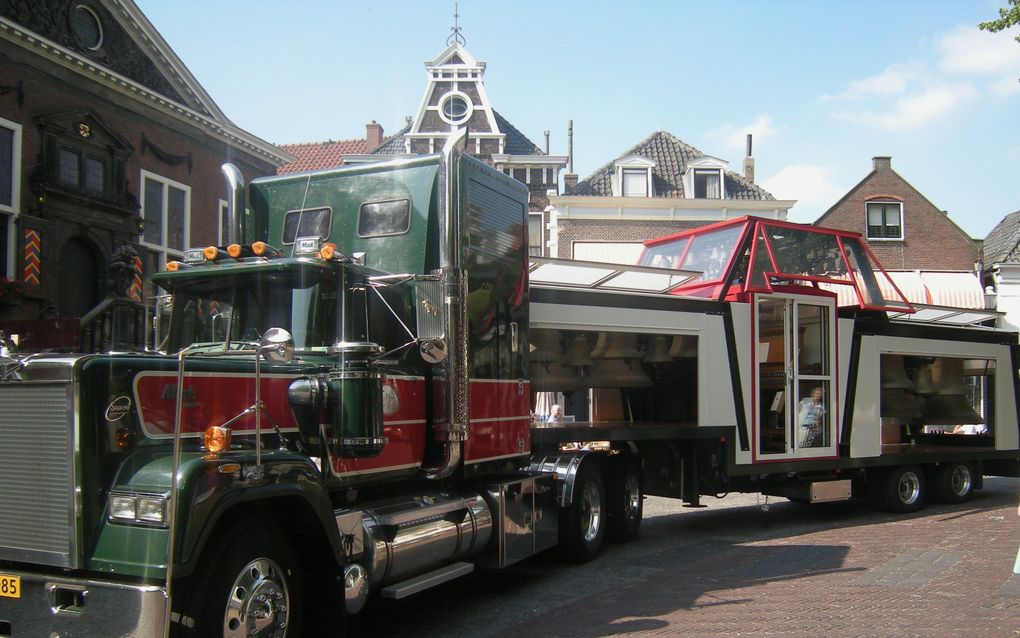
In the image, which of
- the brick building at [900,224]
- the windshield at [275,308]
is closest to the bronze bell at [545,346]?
the windshield at [275,308]

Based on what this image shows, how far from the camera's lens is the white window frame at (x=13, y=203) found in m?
14.8

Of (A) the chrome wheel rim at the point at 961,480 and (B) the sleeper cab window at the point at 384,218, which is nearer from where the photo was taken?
(B) the sleeper cab window at the point at 384,218

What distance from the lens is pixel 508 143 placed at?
117ft

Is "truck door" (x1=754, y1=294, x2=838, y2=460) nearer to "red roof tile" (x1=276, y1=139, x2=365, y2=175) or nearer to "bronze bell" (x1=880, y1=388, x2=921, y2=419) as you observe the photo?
"bronze bell" (x1=880, y1=388, x2=921, y2=419)

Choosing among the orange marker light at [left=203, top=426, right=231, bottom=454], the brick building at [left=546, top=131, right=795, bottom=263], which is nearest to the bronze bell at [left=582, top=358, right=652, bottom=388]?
the orange marker light at [left=203, top=426, right=231, bottom=454]

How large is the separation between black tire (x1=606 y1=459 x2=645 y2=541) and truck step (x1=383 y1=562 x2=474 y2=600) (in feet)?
9.61

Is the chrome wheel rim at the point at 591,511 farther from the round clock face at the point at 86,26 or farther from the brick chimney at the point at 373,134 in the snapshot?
the brick chimney at the point at 373,134

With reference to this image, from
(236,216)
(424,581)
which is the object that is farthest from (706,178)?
(424,581)

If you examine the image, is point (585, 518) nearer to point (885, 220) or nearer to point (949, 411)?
point (949, 411)

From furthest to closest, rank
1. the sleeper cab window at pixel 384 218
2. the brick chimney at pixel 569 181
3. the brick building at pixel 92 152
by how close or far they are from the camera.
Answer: the brick chimney at pixel 569 181, the brick building at pixel 92 152, the sleeper cab window at pixel 384 218

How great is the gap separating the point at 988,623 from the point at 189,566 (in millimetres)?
5438

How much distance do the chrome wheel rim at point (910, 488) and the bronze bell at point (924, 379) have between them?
1.69 metres

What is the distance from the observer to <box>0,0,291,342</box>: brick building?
15.0 m

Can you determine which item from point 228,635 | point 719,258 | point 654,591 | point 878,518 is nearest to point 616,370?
point 719,258
